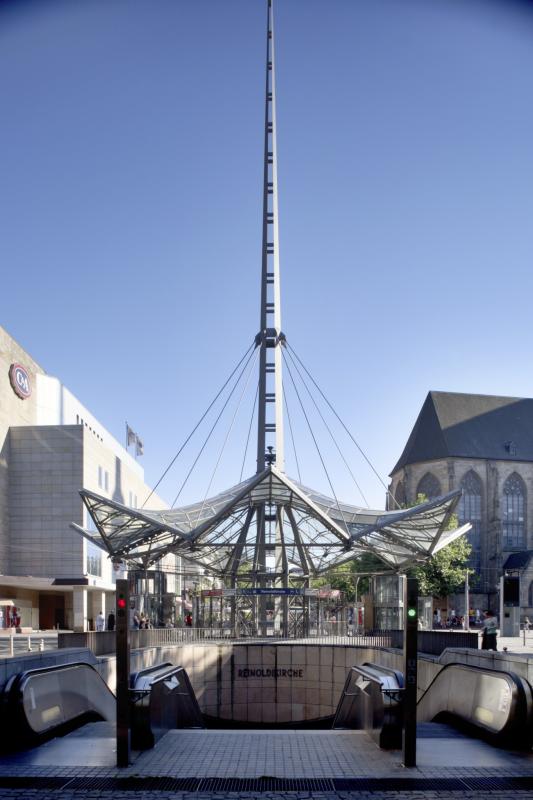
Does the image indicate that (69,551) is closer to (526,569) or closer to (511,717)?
(526,569)

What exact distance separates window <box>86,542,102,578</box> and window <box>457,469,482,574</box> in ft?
123

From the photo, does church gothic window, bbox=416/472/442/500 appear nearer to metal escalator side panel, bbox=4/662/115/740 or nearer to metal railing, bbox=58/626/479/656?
metal railing, bbox=58/626/479/656

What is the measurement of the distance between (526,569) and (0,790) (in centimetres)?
7588

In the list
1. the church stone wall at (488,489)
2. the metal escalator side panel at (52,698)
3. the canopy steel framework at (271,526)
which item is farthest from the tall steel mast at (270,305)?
the church stone wall at (488,489)

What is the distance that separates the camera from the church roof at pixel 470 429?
8881cm

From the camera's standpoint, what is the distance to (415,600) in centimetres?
973

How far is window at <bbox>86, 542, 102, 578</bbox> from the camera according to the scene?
185 ft

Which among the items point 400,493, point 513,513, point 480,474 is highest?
point 480,474

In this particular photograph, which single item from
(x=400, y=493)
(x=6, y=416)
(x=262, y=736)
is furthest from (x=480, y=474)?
(x=262, y=736)

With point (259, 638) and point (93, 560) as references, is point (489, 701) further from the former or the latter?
point (93, 560)

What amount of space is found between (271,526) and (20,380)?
1021 inches

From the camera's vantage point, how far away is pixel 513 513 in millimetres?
87562

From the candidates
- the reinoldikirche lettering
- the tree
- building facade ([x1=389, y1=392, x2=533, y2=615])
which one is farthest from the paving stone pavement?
building facade ([x1=389, y1=392, x2=533, y2=615])

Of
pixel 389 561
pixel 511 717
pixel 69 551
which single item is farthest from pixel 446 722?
pixel 69 551
